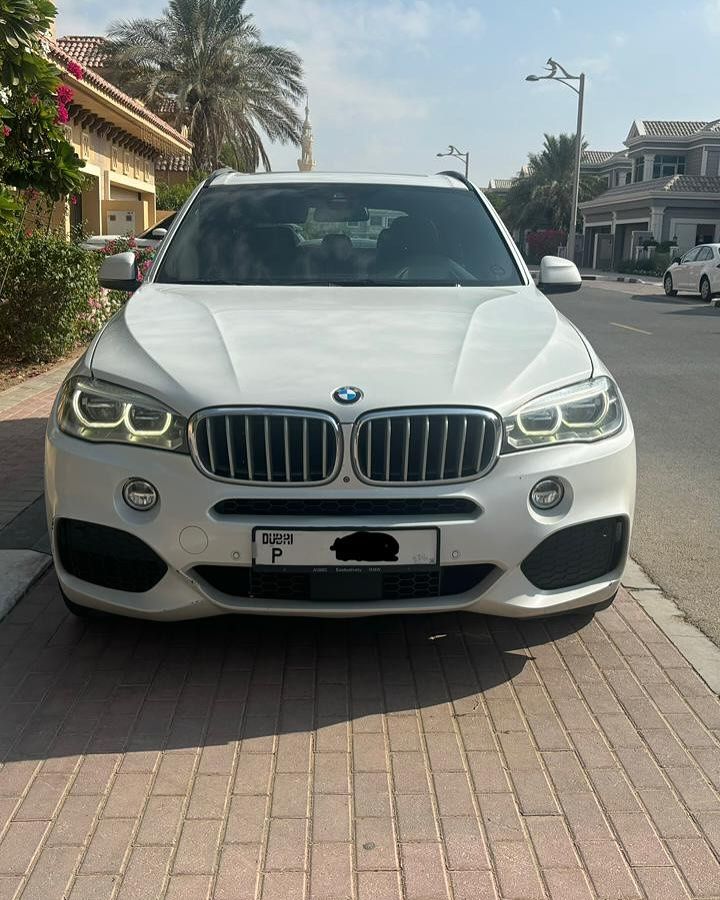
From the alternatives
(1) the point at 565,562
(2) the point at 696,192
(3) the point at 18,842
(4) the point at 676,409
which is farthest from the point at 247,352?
(2) the point at 696,192

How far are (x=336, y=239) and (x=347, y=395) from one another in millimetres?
1884

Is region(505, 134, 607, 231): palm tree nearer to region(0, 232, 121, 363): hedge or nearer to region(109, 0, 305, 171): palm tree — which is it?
region(109, 0, 305, 171): palm tree

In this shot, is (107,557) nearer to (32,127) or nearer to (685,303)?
(32,127)

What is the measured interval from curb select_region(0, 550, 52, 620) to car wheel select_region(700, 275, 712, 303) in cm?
2504

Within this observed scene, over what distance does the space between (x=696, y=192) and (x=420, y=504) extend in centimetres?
5696

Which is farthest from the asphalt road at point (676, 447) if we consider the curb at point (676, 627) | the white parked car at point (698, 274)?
the white parked car at point (698, 274)

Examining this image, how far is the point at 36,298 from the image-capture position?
1017cm

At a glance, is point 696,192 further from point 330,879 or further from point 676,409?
point 330,879

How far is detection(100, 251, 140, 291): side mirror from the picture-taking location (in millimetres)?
5199

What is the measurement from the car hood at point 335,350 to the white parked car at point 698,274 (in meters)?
24.2

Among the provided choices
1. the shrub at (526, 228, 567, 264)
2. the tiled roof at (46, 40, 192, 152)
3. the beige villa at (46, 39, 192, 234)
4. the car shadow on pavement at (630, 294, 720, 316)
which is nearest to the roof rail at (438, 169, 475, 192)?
the tiled roof at (46, 40, 192, 152)

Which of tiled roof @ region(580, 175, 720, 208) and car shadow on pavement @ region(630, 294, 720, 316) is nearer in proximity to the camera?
car shadow on pavement @ region(630, 294, 720, 316)

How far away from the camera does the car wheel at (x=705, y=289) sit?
27.2 metres

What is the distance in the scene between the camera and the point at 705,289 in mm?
27375
